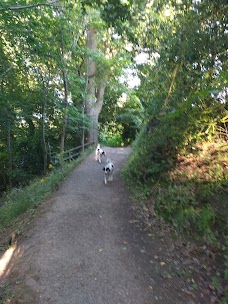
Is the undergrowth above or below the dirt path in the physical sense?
above

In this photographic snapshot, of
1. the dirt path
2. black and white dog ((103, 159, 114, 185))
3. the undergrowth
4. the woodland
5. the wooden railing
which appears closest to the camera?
the dirt path

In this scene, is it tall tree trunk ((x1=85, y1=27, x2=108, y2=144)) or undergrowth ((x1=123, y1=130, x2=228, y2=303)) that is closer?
undergrowth ((x1=123, y1=130, x2=228, y2=303))

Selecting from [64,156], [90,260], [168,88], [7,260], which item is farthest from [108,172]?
[64,156]

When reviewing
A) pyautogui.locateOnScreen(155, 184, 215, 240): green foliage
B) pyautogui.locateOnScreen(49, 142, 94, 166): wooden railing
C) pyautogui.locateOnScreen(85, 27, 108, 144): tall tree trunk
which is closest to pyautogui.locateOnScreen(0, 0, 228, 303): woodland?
pyautogui.locateOnScreen(155, 184, 215, 240): green foliage

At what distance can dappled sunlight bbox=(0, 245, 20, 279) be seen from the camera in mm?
4047

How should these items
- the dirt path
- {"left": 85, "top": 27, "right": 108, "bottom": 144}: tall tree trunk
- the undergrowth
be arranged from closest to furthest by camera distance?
the dirt path
the undergrowth
{"left": 85, "top": 27, "right": 108, "bottom": 144}: tall tree trunk

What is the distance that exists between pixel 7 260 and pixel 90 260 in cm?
157

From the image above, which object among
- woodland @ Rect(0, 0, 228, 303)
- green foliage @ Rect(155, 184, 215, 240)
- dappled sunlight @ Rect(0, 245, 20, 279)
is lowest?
dappled sunlight @ Rect(0, 245, 20, 279)

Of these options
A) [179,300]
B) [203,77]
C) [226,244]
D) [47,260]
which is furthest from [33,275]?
[203,77]

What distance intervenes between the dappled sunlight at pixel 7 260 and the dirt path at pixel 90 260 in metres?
0.07

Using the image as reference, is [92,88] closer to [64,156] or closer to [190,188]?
[64,156]

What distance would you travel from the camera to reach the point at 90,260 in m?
4.21

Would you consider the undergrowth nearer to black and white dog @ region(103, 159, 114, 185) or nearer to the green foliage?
the green foliage

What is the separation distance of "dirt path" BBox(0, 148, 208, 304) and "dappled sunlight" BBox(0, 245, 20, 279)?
7cm
